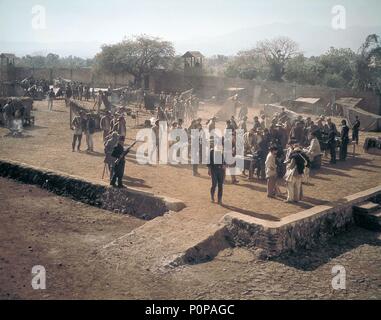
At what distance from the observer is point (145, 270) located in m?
8.15

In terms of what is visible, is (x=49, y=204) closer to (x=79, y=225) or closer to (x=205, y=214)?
(x=79, y=225)

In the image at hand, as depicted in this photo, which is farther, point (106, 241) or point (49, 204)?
point (49, 204)

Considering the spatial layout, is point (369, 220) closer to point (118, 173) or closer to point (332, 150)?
point (332, 150)

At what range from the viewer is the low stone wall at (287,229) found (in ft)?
29.0

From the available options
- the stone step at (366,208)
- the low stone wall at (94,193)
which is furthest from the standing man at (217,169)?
the stone step at (366,208)

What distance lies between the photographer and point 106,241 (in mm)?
9555

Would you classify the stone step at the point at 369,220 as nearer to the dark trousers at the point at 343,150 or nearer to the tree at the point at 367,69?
the dark trousers at the point at 343,150

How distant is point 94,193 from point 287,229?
572cm

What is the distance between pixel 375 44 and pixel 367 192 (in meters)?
31.6

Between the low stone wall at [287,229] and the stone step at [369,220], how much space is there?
785mm

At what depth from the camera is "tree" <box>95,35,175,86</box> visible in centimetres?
4366

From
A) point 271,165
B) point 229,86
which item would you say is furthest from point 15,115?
point 229,86

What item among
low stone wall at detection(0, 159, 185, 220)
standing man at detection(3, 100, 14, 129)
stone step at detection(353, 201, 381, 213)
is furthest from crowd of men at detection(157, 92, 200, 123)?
stone step at detection(353, 201, 381, 213)

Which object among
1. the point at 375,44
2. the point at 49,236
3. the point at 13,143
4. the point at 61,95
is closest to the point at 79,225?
the point at 49,236
